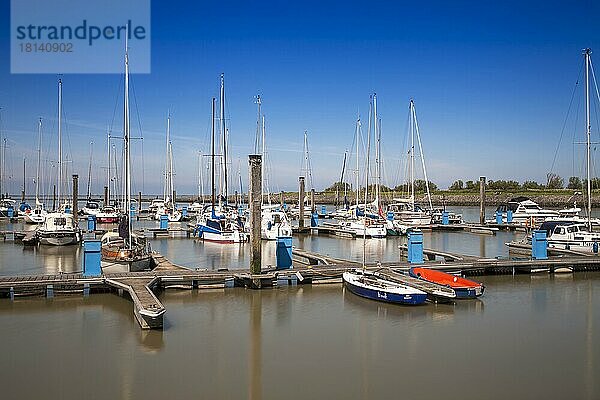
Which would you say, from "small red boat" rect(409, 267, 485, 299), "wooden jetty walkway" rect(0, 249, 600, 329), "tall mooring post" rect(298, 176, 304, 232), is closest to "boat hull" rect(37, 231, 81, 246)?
"wooden jetty walkway" rect(0, 249, 600, 329)

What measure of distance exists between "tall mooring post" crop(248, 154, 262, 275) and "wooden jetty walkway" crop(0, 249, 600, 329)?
2.11 feet

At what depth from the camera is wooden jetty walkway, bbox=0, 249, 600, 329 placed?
19.9m

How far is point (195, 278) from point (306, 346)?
7.87 meters

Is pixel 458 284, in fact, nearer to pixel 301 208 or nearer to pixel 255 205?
pixel 255 205

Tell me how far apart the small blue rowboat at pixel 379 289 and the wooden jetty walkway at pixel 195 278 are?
0.81m

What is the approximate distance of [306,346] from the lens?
16.1 metres

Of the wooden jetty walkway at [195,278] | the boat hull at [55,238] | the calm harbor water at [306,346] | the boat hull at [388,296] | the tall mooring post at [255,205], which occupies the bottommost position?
the calm harbor water at [306,346]

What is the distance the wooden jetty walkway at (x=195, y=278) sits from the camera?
1986cm

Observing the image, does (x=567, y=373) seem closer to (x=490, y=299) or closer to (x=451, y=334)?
(x=451, y=334)

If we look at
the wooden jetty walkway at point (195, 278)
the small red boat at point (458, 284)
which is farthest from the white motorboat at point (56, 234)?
the small red boat at point (458, 284)

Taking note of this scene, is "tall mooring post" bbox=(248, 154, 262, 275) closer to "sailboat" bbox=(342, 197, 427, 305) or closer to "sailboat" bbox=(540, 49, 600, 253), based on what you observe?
"sailboat" bbox=(342, 197, 427, 305)

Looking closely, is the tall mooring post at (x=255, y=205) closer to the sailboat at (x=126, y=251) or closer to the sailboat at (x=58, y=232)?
the sailboat at (x=126, y=251)

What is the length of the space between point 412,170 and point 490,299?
3414 centimetres

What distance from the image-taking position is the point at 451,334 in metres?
17.0
